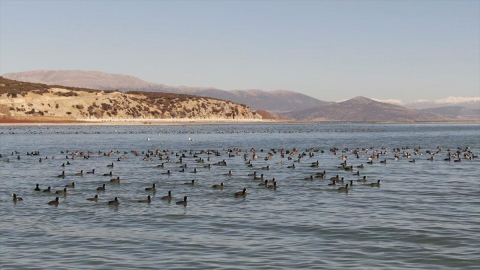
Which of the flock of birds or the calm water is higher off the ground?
the flock of birds

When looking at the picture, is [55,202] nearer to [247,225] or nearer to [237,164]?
[247,225]

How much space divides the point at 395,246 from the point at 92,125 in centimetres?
16960

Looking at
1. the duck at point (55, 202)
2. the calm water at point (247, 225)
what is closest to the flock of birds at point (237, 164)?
the duck at point (55, 202)

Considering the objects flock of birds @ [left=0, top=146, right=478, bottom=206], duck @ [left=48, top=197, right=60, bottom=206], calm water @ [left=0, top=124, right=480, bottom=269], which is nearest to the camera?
calm water @ [left=0, top=124, right=480, bottom=269]

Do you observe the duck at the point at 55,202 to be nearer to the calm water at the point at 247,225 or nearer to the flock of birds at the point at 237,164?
the flock of birds at the point at 237,164

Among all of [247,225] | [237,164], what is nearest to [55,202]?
[247,225]

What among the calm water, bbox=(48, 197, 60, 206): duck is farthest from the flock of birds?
the calm water

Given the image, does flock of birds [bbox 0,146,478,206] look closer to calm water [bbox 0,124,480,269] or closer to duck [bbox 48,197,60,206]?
duck [bbox 48,197,60,206]

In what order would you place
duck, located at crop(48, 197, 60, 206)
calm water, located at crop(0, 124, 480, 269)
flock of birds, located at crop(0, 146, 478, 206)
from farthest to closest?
flock of birds, located at crop(0, 146, 478, 206) → duck, located at crop(48, 197, 60, 206) → calm water, located at crop(0, 124, 480, 269)

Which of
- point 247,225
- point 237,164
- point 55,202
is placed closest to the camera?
point 247,225

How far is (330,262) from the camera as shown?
62.8 ft

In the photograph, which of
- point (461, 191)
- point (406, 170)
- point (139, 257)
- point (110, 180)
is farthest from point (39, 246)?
point (406, 170)

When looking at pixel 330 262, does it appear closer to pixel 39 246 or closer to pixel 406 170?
pixel 39 246

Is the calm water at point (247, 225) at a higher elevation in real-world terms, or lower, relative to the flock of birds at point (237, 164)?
lower
